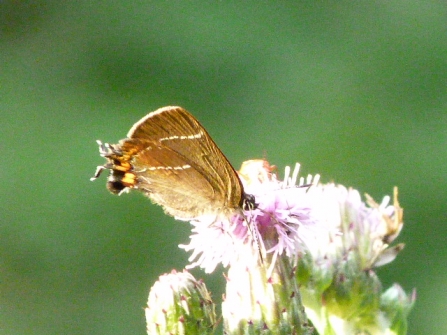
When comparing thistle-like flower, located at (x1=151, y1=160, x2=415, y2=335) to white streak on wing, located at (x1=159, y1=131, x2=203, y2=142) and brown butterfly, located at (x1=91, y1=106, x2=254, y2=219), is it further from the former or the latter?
white streak on wing, located at (x1=159, y1=131, x2=203, y2=142)

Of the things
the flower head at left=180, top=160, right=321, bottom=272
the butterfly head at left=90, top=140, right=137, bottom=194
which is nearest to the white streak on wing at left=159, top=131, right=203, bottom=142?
the butterfly head at left=90, top=140, right=137, bottom=194

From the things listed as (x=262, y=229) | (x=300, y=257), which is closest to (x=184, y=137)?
(x=262, y=229)

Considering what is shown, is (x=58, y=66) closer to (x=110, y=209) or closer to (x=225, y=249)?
(x=110, y=209)

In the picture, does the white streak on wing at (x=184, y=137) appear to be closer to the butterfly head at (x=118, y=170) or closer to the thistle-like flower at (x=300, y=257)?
the butterfly head at (x=118, y=170)

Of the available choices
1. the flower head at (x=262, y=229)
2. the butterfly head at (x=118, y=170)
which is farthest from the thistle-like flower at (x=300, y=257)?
the butterfly head at (x=118, y=170)

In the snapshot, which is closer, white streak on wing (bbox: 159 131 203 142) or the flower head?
white streak on wing (bbox: 159 131 203 142)

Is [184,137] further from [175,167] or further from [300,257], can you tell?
[300,257]

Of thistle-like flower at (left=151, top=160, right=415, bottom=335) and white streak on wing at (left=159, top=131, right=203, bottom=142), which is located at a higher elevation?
white streak on wing at (left=159, top=131, right=203, bottom=142)

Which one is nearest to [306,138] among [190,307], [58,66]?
[58,66]
